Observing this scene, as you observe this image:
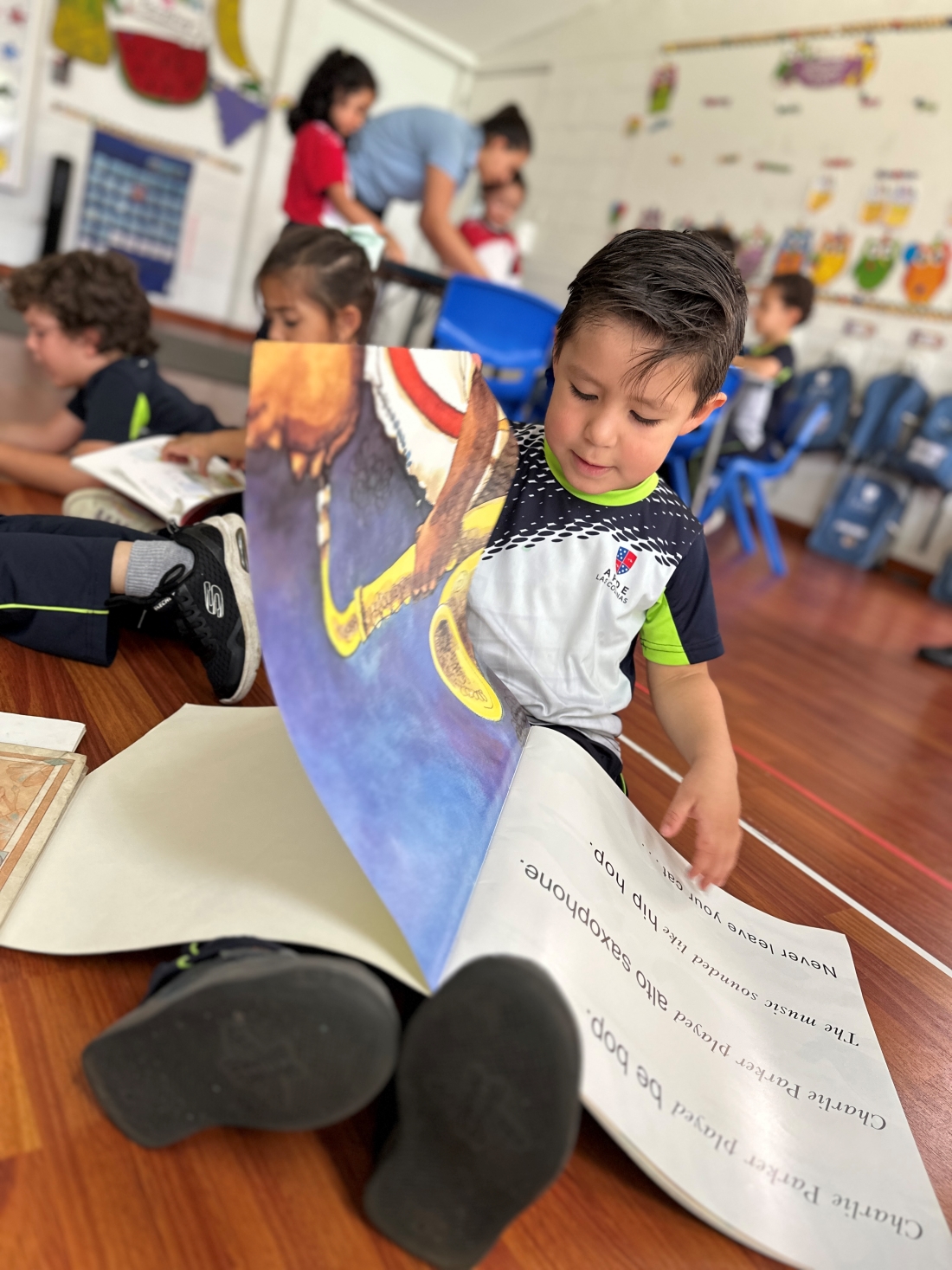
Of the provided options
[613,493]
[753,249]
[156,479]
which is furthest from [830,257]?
[613,493]

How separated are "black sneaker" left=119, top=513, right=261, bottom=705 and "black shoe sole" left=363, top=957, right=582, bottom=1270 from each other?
592 mm

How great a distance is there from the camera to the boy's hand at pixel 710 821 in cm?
67

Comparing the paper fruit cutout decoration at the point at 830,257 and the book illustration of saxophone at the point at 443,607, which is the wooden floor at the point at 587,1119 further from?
the paper fruit cutout decoration at the point at 830,257

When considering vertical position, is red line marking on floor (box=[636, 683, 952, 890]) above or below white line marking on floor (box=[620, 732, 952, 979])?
below

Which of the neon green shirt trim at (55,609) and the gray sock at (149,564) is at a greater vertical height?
the gray sock at (149,564)

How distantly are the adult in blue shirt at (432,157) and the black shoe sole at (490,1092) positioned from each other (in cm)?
212

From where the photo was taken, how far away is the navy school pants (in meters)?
0.97

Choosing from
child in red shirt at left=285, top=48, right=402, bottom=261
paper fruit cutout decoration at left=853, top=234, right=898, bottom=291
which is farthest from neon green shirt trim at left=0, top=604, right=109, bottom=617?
paper fruit cutout decoration at left=853, top=234, right=898, bottom=291

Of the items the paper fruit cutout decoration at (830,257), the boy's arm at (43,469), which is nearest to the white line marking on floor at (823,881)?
the boy's arm at (43,469)

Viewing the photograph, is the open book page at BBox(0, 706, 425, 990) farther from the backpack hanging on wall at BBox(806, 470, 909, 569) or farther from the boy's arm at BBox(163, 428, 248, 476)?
the backpack hanging on wall at BBox(806, 470, 909, 569)

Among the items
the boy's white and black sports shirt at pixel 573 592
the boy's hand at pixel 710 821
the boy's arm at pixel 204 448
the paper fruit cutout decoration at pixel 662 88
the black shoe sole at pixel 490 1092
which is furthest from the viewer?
the paper fruit cutout decoration at pixel 662 88

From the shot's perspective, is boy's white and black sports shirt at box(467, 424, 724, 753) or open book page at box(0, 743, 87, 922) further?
boy's white and black sports shirt at box(467, 424, 724, 753)

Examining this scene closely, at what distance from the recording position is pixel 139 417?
1.57 meters

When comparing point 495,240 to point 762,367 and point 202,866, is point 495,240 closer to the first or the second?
point 762,367
